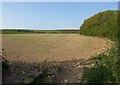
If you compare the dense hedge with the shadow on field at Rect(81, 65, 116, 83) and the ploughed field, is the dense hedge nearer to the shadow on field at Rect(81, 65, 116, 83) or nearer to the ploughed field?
the ploughed field

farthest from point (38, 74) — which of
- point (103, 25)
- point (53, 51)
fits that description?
point (103, 25)

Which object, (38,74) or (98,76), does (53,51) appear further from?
(98,76)

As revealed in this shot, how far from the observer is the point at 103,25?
19266mm

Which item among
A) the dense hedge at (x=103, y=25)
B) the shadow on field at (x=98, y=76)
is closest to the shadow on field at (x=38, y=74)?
the shadow on field at (x=98, y=76)

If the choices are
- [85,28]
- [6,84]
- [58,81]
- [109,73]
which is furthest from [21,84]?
[85,28]

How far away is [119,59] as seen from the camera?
900cm

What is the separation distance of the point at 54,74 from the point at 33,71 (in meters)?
0.84

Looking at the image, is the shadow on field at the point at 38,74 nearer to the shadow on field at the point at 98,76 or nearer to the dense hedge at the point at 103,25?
the shadow on field at the point at 98,76

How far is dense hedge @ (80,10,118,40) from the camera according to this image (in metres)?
16.4

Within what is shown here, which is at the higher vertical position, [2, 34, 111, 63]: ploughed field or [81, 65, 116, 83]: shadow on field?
[2, 34, 111, 63]: ploughed field

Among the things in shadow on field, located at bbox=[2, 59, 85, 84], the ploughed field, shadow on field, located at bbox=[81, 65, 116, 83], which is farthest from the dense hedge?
shadow on field, located at bbox=[81, 65, 116, 83]

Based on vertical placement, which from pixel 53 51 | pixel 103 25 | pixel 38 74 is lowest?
pixel 38 74

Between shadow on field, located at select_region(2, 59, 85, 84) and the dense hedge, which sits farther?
the dense hedge

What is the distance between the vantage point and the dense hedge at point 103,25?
16.4 metres
